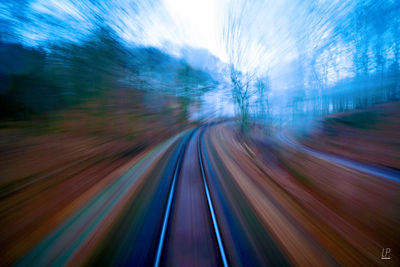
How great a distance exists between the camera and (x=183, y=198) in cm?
288

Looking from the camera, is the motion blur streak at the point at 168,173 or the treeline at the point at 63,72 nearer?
the motion blur streak at the point at 168,173

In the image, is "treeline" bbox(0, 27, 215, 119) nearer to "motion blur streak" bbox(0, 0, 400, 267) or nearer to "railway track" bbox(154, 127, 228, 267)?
"motion blur streak" bbox(0, 0, 400, 267)

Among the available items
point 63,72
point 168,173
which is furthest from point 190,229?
point 63,72

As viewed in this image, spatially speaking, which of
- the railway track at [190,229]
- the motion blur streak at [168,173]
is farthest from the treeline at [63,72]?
the railway track at [190,229]

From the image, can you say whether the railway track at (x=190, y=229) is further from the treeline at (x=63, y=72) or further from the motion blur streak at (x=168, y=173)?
the treeline at (x=63, y=72)

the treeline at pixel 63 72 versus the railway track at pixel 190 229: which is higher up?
the treeline at pixel 63 72

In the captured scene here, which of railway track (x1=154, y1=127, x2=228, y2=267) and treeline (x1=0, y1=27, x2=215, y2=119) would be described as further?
treeline (x1=0, y1=27, x2=215, y2=119)

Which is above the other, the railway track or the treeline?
the treeline

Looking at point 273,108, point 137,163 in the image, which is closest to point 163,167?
point 137,163

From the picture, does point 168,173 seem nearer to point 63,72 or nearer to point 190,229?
point 190,229

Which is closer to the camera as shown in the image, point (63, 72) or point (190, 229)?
point (190, 229)

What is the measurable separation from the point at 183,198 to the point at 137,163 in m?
3.19

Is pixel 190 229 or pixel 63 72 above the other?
pixel 63 72

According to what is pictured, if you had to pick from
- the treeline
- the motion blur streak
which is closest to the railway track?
the motion blur streak
